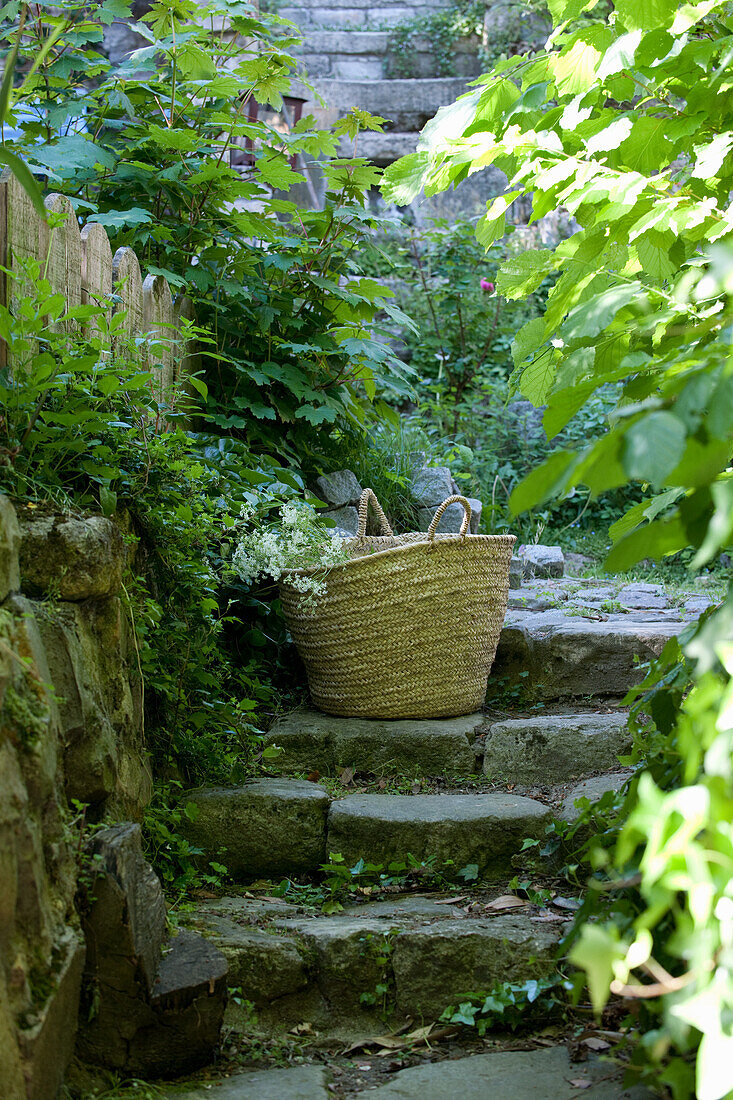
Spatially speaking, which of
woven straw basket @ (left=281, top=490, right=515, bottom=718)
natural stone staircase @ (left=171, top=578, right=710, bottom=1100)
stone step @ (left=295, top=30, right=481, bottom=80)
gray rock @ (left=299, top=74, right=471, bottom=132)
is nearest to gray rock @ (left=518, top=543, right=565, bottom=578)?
natural stone staircase @ (left=171, top=578, right=710, bottom=1100)

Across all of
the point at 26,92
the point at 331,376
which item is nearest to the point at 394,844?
the point at 331,376

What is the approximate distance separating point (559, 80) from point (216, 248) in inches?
78.7

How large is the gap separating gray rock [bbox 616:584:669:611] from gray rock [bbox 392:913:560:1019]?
2158mm

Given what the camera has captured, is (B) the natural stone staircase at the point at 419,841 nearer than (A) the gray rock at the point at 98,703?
No

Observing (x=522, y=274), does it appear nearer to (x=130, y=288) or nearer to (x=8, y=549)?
(x=8, y=549)

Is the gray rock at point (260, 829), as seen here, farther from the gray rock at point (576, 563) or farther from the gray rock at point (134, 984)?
the gray rock at point (576, 563)

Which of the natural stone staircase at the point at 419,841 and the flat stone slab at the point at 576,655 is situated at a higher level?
the flat stone slab at the point at 576,655

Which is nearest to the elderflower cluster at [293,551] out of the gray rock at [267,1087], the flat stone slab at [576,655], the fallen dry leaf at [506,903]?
the flat stone slab at [576,655]

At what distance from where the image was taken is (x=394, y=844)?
7.24 ft

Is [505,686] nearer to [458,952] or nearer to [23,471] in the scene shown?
[458,952]

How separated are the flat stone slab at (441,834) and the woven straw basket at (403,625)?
57 centimetres

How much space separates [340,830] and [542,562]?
2.85 metres

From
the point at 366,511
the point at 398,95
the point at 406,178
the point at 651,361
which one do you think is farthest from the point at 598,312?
the point at 398,95

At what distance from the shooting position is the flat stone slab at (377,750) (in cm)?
266
